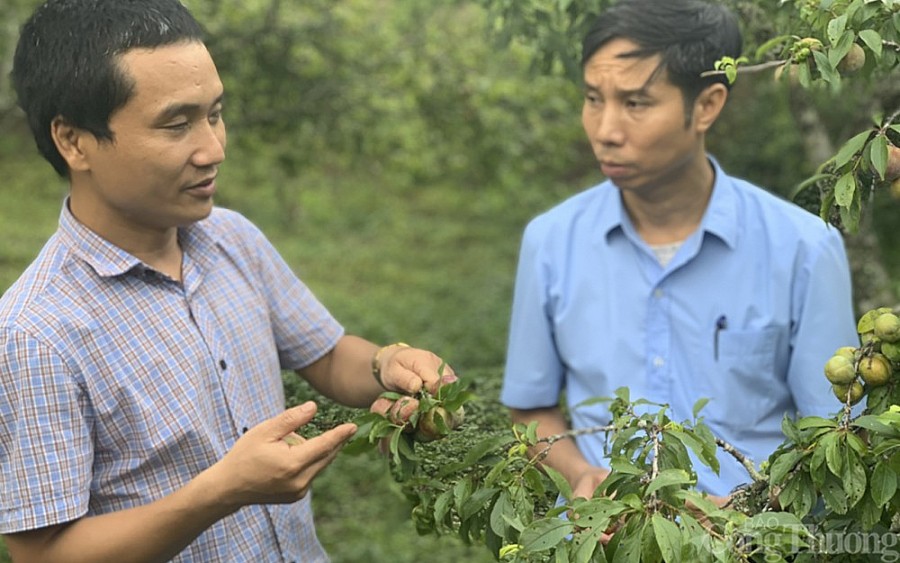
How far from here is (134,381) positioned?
2215 mm

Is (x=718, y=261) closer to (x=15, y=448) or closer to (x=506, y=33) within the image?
(x=506, y=33)

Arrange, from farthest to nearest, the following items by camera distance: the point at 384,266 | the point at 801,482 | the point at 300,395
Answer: the point at 384,266, the point at 300,395, the point at 801,482

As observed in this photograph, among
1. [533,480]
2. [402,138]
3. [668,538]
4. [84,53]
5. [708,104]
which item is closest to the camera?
[668,538]

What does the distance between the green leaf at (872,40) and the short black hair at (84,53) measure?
4.01ft

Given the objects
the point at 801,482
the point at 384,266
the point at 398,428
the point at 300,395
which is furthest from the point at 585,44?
the point at 384,266

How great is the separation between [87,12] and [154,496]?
92 centimetres

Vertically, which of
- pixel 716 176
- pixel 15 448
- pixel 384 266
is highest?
pixel 716 176

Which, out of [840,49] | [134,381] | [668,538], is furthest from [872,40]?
[134,381]

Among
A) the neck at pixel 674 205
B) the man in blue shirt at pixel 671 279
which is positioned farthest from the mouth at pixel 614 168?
the neck at pixel 674 205

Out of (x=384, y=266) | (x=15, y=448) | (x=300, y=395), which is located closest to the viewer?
(x=15, y=448)

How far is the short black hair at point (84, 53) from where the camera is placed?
220 cm

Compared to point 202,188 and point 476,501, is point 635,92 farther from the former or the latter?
point 476,501

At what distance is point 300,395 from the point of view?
2908 mm

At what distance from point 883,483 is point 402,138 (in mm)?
5331
